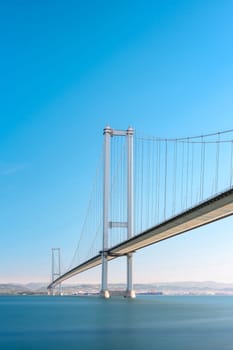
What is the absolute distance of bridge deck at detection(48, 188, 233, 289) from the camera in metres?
29.0

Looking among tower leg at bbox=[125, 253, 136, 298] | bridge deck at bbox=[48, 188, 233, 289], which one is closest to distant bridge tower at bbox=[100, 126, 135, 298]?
tower leg at bbox=[125, 253, 136, 298]

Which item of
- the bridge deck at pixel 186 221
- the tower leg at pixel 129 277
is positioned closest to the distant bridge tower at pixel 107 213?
the tower leg at pixel 129 277

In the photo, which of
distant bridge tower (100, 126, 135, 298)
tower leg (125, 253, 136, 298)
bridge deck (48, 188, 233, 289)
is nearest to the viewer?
bridge deck (48, 188, 233, 289)

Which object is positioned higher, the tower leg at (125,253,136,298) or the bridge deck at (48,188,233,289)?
the bridge deck at (48,188,233,289)

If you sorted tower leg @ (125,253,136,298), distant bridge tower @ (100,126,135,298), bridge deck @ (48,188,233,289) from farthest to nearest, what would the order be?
tower leg @ (125,253,136,298), distant bridge tower @ (100,126,135,298), bridge deck @ (48,188,233,289)

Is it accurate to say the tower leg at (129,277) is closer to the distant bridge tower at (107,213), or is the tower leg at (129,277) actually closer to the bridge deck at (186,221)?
the distant bridge tower at (107,213)

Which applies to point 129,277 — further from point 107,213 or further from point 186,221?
point 186,221

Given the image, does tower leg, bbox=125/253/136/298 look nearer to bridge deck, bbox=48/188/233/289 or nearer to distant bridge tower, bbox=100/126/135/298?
distant bridge tower, bbox=100/126/135/298

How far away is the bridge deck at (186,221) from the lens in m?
29.0

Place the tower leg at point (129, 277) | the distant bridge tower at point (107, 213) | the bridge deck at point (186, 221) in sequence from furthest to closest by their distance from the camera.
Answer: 1. the tower leg at point (129, 277)
2. the distant bridge tower at point (107, 213)
3. the bridge deck at point (186, 221)

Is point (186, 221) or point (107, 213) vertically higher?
point (107, 213)

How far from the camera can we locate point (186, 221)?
34688 mm

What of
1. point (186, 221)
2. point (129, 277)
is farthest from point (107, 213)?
point (186, 221)

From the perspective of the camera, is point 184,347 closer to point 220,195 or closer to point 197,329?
point 197,329
